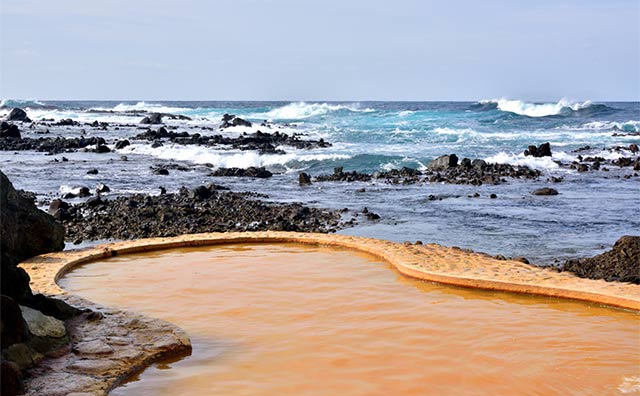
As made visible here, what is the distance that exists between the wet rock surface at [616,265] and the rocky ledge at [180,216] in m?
5.27

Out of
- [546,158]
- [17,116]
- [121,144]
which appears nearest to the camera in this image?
[546,158]

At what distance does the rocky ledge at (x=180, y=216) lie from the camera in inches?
555

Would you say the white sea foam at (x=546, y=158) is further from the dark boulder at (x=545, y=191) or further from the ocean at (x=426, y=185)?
the dark boulder at (x=545, y=191)

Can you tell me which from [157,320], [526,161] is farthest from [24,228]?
[526,161]

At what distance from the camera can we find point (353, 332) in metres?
7.52

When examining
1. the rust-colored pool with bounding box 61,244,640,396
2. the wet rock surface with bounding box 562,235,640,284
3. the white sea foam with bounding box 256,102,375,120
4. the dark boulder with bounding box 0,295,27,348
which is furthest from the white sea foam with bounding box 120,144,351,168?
the white sea foam with bounding box 256,102,375,120

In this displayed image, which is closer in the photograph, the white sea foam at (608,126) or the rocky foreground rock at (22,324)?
the rocky foreground rock at (22,324)

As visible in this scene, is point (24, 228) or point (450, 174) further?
point (450, 174)

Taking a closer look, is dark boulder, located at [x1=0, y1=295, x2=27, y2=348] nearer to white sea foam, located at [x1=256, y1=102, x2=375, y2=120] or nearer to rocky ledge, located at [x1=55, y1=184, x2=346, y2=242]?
rocky ledge, located at [x1=55, y1=184, x2=346, y2=242]

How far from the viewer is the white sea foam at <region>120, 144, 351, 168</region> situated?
1140 inches

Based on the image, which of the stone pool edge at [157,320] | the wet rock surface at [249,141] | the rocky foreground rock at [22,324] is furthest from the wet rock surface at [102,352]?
the wet rock surface at [249,141]

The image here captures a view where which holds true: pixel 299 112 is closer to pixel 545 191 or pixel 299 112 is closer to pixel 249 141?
pixel 249 141

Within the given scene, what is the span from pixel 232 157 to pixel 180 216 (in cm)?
1441

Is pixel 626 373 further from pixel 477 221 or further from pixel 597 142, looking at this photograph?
pixel 597 142
